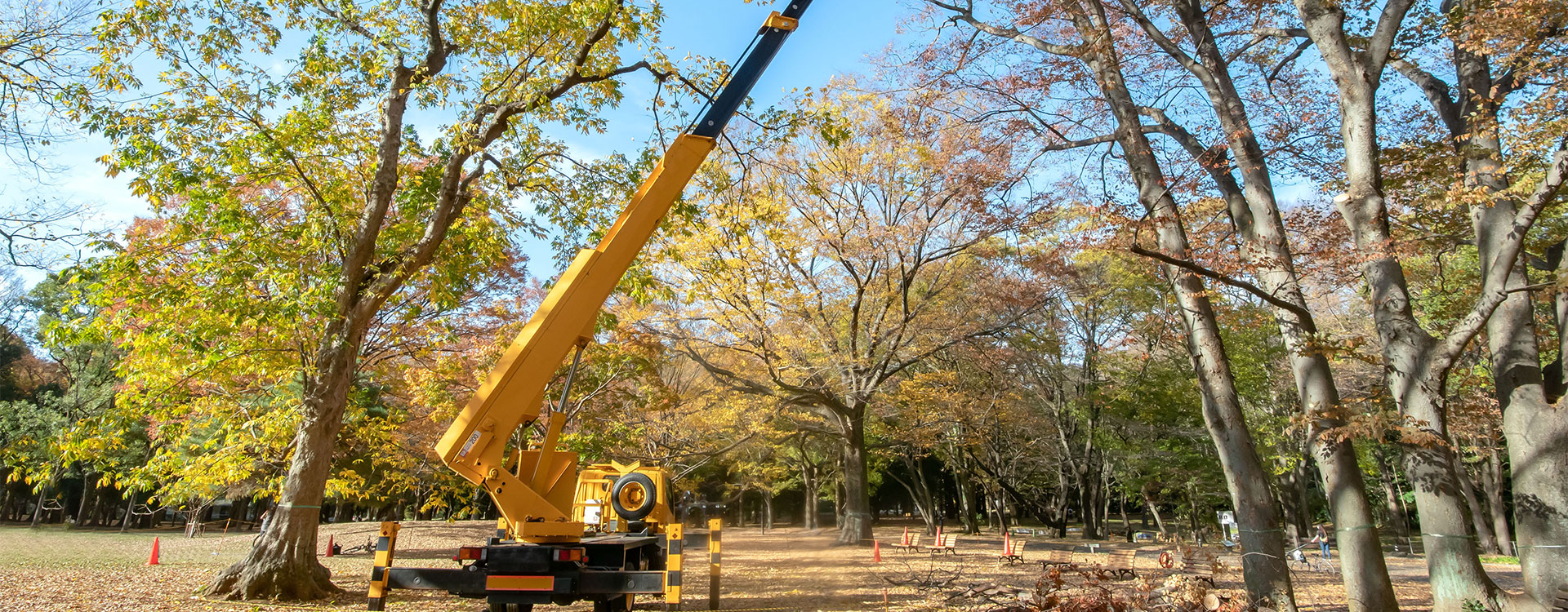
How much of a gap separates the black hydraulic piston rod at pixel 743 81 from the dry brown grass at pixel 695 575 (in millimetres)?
5274

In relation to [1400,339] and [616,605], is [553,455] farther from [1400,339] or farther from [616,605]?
[1400,339]

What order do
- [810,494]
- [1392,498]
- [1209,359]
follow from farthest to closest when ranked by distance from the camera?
[810,494]
[1392,498]
[1209,359]

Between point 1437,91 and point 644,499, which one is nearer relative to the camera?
point 644,499

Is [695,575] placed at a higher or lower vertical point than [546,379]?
lower

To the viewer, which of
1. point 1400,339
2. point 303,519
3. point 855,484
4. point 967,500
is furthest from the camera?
point 967,500

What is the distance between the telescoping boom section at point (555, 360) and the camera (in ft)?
20.1

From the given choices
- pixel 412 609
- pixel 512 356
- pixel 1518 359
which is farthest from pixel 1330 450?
pixel 412 609

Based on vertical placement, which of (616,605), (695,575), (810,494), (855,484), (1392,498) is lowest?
(695,575)

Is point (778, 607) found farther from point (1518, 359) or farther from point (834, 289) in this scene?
point (834, 289)

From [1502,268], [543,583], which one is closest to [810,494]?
[543,583]

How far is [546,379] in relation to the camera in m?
6.34

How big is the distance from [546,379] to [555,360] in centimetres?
19

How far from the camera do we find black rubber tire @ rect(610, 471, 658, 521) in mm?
8078

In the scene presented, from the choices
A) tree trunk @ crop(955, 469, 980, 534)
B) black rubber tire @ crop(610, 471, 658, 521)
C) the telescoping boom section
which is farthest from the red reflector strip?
tree trunk @ crop(955, 469, 980, 534)
